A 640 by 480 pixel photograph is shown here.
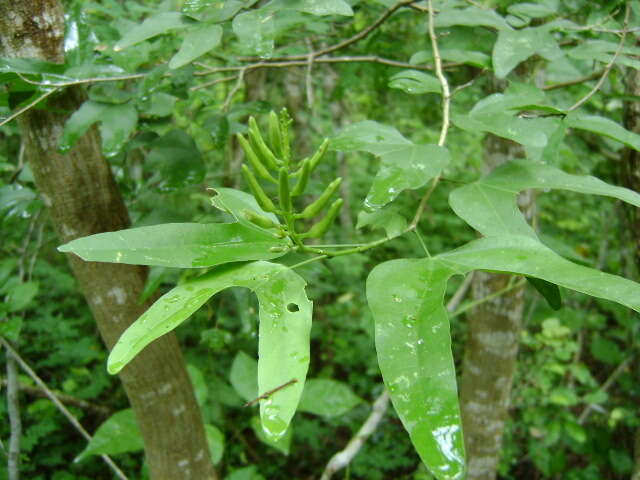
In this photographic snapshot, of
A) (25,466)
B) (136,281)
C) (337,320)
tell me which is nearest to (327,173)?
(337,320)

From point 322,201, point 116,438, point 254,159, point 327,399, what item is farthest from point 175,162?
point 327,399

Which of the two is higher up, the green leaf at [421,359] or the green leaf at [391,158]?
the green leaf at [391,158]

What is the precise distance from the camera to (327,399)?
199 centimetres

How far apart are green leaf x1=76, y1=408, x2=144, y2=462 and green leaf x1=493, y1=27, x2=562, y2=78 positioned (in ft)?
4.63

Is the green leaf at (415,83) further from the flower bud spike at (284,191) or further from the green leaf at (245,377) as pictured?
the green leaf at (245,377)

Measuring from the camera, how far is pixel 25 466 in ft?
7.20

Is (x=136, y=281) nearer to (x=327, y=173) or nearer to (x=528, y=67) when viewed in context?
(x=528, y=67)

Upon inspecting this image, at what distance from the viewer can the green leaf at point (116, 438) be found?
155cm

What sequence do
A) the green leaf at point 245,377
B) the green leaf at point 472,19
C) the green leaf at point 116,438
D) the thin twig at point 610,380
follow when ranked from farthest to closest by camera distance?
the thin twig at point 610,380, the green leaf at point 245,377, the green leaf at point 116,438, the green leaf at point 472,19

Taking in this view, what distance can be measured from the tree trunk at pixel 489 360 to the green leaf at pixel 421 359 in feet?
3.34

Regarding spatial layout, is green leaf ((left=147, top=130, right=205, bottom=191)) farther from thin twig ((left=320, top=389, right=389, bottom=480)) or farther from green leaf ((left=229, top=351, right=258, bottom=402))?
green leaf ((left=229, top=351, right=258, bottom=402))

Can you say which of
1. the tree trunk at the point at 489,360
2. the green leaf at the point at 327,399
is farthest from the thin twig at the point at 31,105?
the green leaf at the point at 327,399

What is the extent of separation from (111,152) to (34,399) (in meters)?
2.17

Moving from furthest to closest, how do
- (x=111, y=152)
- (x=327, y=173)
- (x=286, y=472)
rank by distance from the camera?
(x=327, y=173)
(x=286, y=472)
(x=111, y=152)
